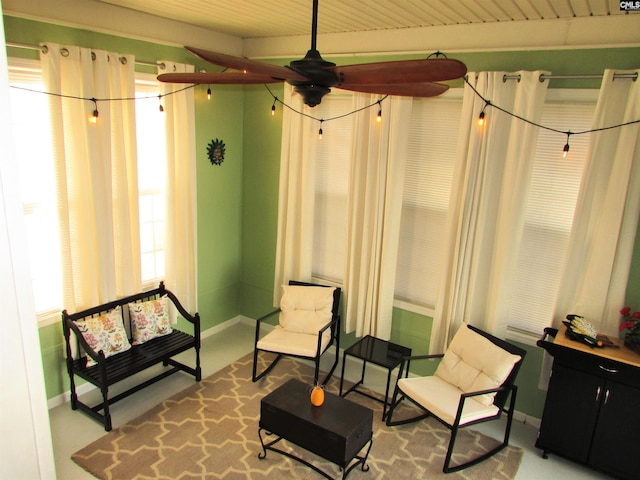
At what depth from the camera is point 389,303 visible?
4152mm

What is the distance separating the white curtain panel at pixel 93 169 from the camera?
332 centimetres

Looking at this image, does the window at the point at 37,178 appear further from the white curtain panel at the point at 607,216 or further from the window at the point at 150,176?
the white curtain panel at the point at 607,216

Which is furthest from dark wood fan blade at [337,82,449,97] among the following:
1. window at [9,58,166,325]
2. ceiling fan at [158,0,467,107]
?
window at [9,58,166,325]

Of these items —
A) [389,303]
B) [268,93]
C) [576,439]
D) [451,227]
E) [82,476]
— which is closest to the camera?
[82,476]

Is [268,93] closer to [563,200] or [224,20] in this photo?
[224,20]

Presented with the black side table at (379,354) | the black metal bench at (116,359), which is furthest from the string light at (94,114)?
the black side table at (379,354)

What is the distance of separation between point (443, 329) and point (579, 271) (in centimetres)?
113

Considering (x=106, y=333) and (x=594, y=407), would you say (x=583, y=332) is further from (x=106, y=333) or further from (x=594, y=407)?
(x=106, y=333)

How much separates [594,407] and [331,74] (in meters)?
2.85

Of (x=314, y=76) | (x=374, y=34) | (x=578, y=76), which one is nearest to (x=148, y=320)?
(x=314, y=76)

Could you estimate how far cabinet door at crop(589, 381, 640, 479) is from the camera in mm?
3004

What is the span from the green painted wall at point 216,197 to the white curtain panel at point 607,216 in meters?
3.22

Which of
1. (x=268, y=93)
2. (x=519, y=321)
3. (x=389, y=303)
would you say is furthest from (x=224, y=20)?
(x=519, y=321)

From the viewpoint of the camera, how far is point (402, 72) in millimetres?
1551
